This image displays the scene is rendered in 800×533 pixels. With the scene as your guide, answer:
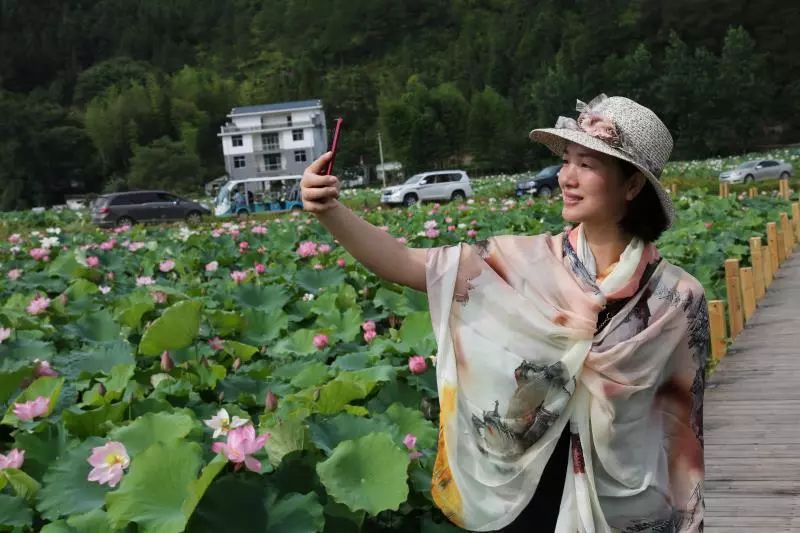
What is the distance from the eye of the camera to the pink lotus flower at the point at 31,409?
229 centimetres

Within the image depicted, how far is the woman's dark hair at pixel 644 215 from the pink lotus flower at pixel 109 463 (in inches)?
43.5

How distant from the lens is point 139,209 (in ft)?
74.0

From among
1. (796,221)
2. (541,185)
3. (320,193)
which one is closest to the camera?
(320,193)

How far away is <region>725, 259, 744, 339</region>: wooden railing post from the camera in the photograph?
6027mm

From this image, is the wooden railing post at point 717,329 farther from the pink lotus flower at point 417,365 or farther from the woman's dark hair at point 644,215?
the woman's dark hair at point 644,215

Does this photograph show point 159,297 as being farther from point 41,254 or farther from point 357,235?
point 41,254

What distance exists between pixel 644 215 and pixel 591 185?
145 millimetres

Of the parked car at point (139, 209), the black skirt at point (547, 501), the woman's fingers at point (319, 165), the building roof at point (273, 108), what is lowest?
the building roof at point (273, 108)

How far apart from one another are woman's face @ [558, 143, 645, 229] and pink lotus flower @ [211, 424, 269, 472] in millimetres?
736

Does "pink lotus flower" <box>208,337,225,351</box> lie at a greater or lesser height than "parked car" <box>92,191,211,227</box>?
greater

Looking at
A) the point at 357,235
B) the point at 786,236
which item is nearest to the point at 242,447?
the point at 357,235

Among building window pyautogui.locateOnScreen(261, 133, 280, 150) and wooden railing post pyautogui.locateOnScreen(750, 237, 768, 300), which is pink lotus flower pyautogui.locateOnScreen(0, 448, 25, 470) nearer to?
wooden railing post pyautogui.locateOnScreen(750, 237, 768, 300)

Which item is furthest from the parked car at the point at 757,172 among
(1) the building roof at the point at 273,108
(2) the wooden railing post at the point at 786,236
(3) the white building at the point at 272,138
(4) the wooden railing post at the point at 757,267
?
(1) the building roof at the point at 273,108

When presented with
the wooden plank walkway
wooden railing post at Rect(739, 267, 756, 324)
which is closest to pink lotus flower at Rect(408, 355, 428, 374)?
the wooden plank walkway
